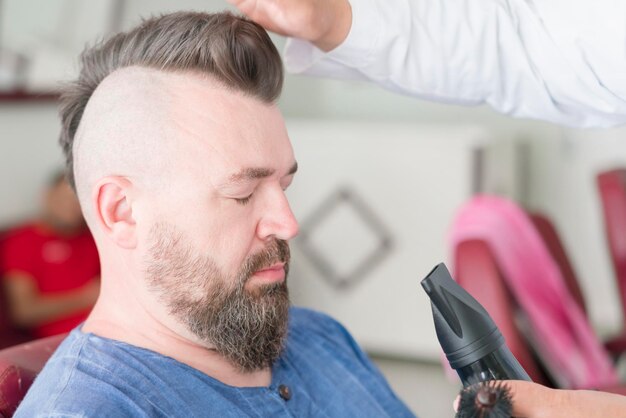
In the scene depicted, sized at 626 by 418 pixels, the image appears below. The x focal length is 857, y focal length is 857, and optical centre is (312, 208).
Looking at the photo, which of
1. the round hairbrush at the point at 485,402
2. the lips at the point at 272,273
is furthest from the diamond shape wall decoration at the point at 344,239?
the round hairbrush at the point at 485,402

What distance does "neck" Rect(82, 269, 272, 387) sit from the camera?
1.13m

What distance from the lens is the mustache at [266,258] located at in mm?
1109

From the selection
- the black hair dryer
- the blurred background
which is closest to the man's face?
the black hair dryer

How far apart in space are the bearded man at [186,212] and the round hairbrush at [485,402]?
1.37ft

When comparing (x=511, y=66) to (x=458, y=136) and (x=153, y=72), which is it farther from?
(x=458, y=136)

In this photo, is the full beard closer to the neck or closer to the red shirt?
the neck

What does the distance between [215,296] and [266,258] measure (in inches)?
3.2

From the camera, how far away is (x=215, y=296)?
110cm

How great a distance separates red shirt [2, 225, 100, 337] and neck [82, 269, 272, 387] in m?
1.90

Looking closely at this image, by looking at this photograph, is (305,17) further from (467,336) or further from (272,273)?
(467,336)

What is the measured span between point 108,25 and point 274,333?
255cm

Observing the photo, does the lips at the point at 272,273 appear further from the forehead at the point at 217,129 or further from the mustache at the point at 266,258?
the forehead at the point at 217,129

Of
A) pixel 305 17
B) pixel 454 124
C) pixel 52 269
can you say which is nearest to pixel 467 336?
pixel 305 17

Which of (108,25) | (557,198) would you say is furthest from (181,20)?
(557,198)
